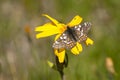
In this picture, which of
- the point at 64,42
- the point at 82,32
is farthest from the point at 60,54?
the point at 82,32

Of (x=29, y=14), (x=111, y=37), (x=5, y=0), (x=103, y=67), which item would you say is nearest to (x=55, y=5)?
(x=29, y=14)

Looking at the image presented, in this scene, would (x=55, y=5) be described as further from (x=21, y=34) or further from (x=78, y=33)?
(x=78, y=33)

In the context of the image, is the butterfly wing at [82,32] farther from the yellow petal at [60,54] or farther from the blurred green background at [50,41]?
the blurred green background at [50,41]

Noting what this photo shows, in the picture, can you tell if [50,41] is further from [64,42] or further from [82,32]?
[64,42]

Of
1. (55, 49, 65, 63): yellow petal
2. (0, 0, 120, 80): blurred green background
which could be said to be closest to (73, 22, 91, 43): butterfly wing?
(55, 49, 65, 63): yellow petal

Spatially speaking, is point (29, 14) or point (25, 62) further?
point (29, 14)

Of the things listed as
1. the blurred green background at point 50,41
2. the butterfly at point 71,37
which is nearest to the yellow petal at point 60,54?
the butterfly at point 71,37
